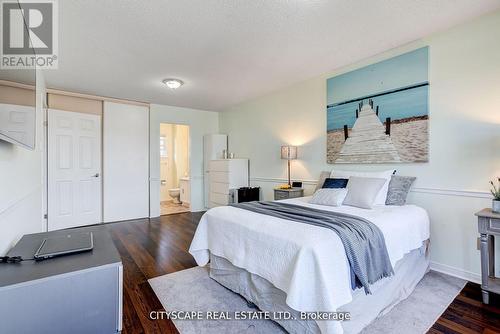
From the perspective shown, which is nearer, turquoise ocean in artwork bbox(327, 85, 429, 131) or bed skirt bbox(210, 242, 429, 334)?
bed skirt bbox(210, 242, 429, 334)

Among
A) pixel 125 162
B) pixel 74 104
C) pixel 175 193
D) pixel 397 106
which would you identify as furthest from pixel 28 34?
pixel 175 193

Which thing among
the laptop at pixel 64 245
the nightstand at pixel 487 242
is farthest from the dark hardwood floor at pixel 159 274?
the laptop at pixel 64 245

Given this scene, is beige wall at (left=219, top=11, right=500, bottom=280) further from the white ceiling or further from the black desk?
the black desk

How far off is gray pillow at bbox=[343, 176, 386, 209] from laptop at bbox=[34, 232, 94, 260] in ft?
7.75

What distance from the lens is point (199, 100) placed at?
16.9ft

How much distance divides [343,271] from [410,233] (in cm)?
108

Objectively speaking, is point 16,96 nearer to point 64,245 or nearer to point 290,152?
point 64,245

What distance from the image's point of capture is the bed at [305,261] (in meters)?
1.43

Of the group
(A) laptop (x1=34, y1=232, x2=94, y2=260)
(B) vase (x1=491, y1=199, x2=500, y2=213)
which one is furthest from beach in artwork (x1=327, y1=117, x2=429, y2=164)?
(A) laptop (x1=34, y1=232, x2=94, y2=260)

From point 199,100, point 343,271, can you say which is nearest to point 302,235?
point 343,271

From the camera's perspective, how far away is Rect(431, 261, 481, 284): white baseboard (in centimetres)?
235

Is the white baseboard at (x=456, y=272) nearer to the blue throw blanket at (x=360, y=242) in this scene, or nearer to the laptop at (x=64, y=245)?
the blue throw blanket at (x=360, y=242)

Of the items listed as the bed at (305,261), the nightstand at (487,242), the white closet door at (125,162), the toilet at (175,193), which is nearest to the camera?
the bed at (305,261)

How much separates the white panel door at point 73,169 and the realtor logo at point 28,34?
4.32 ft
